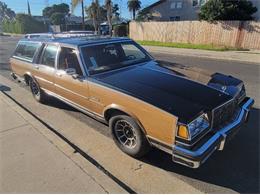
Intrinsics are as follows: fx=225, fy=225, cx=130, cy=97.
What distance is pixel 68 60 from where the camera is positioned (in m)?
4.45

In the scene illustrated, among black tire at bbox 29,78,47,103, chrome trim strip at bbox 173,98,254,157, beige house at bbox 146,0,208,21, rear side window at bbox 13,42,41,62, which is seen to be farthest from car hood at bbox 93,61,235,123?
beige house at bbox 146,0,208,21

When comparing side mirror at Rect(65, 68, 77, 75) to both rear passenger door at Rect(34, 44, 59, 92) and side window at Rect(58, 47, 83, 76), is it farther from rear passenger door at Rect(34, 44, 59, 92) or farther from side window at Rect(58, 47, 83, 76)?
rear passenger door at Rect(34, 44, 59, 92)

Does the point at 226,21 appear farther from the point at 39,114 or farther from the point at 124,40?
the point at 39,114

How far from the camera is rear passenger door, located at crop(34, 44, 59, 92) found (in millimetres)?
4793

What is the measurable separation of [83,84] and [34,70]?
227 cm

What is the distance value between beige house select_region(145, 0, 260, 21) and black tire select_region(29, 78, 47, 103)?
83.8 ft

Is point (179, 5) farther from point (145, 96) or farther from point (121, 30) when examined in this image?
point (145, 96)

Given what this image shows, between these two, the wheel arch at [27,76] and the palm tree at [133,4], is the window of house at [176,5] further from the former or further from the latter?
the wheel arch at [27,76]

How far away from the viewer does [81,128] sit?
443 centimetres

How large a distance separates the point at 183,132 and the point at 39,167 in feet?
6.77

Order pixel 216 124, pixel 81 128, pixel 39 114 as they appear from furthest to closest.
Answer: pixel 39 114 → pixel 81 128 → pixel 216 124

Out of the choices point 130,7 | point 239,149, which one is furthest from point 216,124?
point 130,7

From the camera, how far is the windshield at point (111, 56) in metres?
3.99

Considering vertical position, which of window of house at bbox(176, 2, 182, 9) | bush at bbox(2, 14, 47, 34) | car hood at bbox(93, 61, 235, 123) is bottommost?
car hood at bbox(93, 61, 235, 123)
